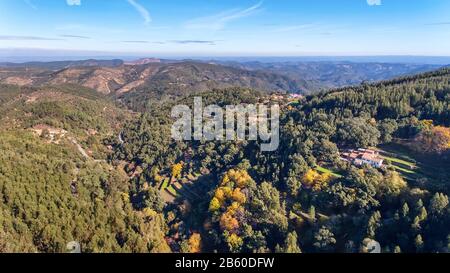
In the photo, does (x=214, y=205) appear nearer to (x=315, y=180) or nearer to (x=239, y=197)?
(x=239, y=197)

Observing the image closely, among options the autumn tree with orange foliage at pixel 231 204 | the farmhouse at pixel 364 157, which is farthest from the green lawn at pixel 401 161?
the autumn tree with orange foliage at pixel 231 204

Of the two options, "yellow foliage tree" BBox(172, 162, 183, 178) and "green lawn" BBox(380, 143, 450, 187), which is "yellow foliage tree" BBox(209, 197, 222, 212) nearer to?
"yellow foliage tree" BBox(172, 162, 183, 178)

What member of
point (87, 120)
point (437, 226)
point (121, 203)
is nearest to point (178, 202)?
point (121, 203)

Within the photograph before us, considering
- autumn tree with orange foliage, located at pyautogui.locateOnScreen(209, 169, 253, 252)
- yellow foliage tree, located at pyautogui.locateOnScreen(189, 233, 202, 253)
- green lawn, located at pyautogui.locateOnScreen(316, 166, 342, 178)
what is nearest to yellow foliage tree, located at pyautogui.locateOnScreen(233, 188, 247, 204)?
autumn tree with orange foliage, located at pyautogui.locateOnScreen(209, 169, 253, 252)

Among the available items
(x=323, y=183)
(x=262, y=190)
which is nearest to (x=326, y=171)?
(x=323, y=183)

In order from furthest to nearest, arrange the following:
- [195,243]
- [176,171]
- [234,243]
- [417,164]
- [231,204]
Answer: [176,171] < [417,164] < [231,204] < [195,243] < [234,243]
